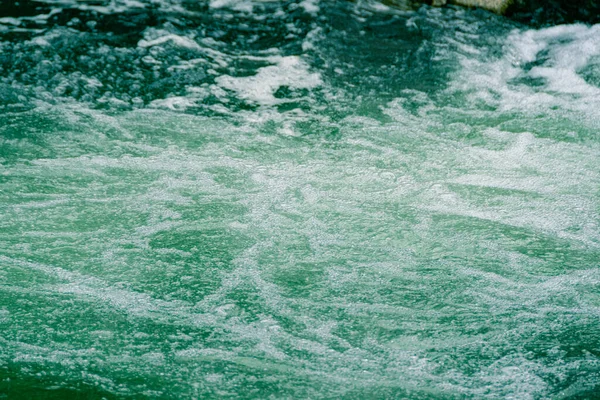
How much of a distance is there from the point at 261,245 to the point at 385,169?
1.11 metres

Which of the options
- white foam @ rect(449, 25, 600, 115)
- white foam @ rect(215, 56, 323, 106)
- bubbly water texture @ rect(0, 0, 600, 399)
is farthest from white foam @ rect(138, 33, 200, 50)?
white foam @ rect(449, 25, 600, 115)

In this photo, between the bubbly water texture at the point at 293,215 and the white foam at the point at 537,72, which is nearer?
the bubbly water texture at the point at 293,215

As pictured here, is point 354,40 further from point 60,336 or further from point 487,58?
point 60,336

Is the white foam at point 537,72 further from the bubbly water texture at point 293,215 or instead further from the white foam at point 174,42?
the white foam at point 174,42

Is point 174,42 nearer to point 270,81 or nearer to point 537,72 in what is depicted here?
point 270,81

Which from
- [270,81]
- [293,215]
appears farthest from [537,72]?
[293,215]

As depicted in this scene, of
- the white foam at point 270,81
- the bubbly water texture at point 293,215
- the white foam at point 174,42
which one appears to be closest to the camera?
the bubbly water texture at point 293,215

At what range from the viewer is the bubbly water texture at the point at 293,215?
255 cm

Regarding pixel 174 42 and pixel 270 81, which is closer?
pixel 270 81

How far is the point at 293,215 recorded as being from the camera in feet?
11.6

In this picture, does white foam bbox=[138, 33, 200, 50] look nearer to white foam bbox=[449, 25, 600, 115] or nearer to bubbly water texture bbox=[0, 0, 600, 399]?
bubbly water texture bbox=[0, 0, 600, 399]

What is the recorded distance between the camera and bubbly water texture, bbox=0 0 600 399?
2.55 meters

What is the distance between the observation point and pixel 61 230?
334 cm

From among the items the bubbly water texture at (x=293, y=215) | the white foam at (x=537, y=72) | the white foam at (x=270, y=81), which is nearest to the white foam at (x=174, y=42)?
the bubbly water texture at (x=293, y=215)
